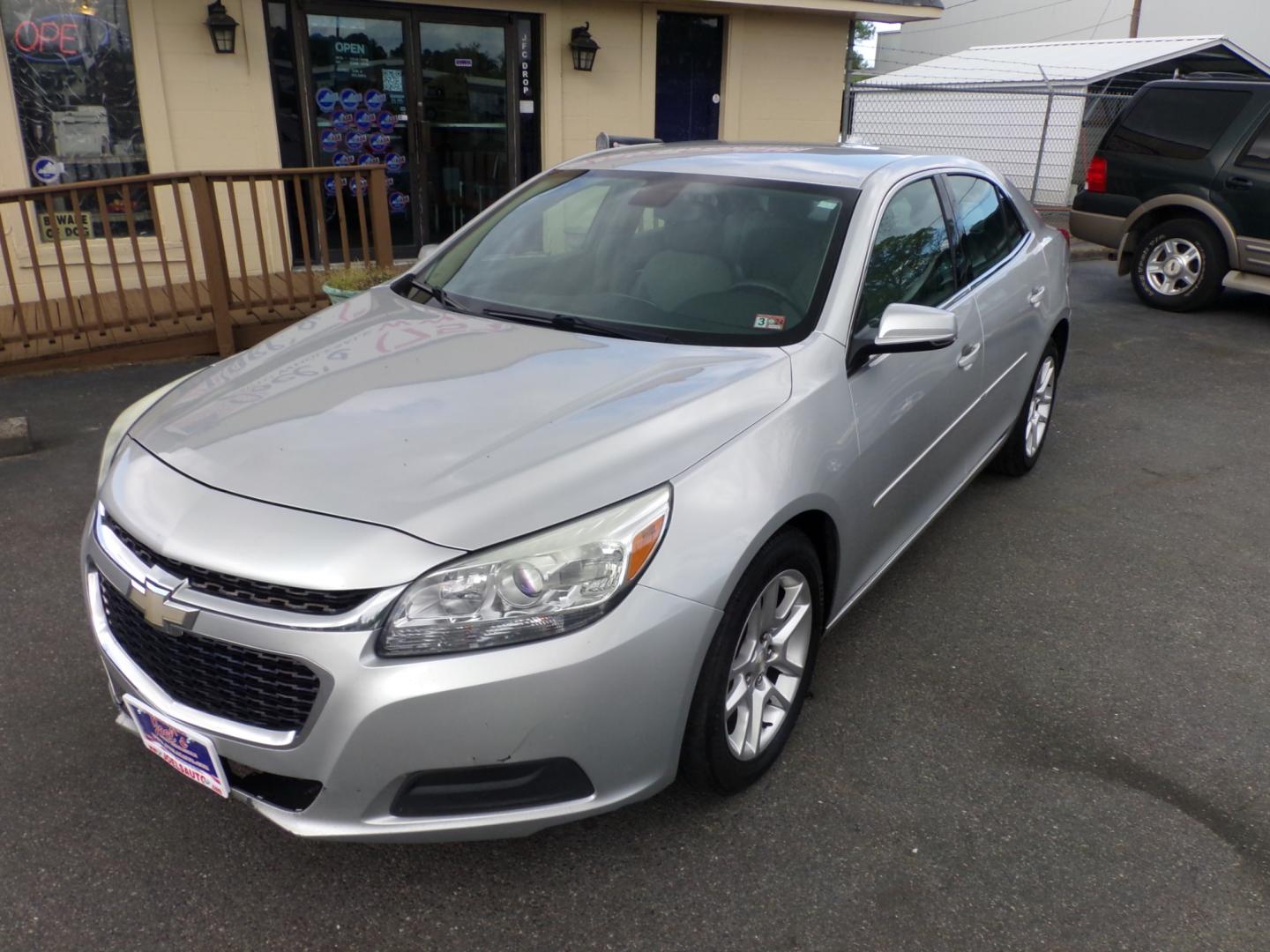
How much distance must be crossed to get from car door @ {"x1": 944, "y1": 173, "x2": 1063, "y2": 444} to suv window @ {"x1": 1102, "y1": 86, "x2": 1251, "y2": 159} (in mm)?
5155

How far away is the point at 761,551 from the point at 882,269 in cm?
126

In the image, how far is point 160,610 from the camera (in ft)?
7.02

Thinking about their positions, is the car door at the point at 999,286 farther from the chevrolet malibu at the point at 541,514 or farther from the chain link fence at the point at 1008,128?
the chain link fence at the point at 1008,128

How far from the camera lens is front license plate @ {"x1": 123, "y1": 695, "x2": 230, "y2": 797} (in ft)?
7.18

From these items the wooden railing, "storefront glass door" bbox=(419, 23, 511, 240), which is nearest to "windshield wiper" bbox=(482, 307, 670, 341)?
the wooden railing

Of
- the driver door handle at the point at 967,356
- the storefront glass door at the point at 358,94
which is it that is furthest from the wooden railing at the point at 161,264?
the driver door handle at the point at 967,356

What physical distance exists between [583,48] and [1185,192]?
5.45 m

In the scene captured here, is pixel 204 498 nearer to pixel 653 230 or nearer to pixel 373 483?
pixel 373 483

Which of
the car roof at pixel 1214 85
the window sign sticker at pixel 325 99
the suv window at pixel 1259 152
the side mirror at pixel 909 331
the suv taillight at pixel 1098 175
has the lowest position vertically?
the suv taillight at pixel 1098 175

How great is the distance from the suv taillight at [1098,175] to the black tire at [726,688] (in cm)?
811

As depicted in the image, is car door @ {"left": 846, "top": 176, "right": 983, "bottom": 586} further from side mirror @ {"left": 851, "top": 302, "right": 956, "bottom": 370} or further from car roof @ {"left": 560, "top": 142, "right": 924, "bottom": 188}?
car roof @ {"left": 560, "top": 142, "right": 924, "bottom": 188}

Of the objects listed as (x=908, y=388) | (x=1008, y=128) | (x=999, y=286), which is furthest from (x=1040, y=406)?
(x=1008, y=128)

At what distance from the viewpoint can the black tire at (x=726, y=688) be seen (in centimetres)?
233

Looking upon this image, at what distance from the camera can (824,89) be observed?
35.8ft
